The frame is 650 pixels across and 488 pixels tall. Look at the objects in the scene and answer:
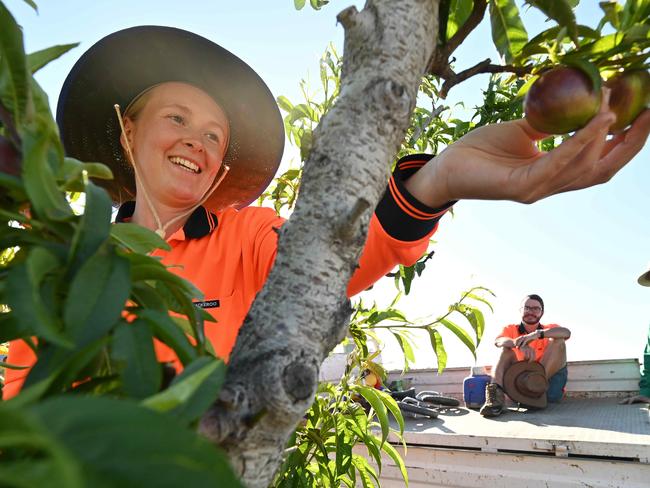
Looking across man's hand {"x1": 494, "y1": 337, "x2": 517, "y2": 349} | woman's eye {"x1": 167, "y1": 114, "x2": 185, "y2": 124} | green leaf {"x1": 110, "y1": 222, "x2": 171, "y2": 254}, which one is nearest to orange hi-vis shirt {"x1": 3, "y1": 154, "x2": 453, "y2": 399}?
woman's eye {"x1": 167, "y1": 114, "x2": 185, "y2": 124}

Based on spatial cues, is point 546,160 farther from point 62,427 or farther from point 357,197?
point 62,427

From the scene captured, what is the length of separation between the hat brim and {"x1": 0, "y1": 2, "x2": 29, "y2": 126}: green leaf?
369 centimetres

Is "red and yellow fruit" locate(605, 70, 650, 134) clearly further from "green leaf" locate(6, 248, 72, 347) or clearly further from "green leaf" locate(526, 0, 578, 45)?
"green leaf" locate(6, 248, 72, 347)

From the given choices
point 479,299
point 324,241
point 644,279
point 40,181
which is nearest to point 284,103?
point 479,299

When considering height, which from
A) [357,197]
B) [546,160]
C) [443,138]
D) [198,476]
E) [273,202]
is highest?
[443,138]

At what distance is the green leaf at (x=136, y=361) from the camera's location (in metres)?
0.26

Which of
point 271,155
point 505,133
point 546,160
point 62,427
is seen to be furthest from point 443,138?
point 62,427

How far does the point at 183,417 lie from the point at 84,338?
0.07 m

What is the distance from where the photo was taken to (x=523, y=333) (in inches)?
167

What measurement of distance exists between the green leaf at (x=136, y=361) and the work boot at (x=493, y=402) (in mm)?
3461

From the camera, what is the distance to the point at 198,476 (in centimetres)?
16

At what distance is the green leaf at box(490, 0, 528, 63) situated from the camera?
0.64 m

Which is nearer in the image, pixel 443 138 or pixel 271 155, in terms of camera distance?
pixel 271 155

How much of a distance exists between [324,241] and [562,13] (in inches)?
13.7
